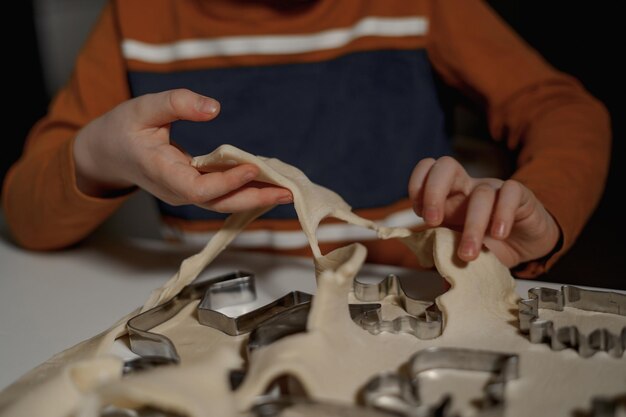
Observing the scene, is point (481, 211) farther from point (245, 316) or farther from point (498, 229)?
point (245, 316)

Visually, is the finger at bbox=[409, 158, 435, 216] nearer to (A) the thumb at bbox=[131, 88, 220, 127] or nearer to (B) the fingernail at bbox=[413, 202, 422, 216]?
(B) the fingernail at bbox=[413, 202, 422, 216]

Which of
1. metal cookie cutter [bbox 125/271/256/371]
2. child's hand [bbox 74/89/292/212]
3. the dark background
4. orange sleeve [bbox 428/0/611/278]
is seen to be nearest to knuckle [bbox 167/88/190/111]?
child's hand [bbox 74/89/292/212]

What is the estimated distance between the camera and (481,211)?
417 millimetres

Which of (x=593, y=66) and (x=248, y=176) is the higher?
(x=248, y=176)

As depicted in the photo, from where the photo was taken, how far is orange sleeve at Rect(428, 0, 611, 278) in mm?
666

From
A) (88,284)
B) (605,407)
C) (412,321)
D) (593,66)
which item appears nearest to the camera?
(605,407)

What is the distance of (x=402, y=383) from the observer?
0.93 feet

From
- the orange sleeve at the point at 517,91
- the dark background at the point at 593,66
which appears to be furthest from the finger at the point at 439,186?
the dark background at the point at 593,66

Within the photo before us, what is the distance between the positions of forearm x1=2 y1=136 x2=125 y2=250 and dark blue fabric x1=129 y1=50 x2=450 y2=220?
0.43 ft

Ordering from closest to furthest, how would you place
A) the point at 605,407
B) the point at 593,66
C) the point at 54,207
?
1. the point at 605,407
2. the point at 54,207
3. the point at 593,66

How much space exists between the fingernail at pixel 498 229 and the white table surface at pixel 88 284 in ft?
0.23

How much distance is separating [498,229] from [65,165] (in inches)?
15.2

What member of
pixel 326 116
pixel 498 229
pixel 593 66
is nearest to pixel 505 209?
pixel 498 229

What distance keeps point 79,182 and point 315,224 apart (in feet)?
1.00
